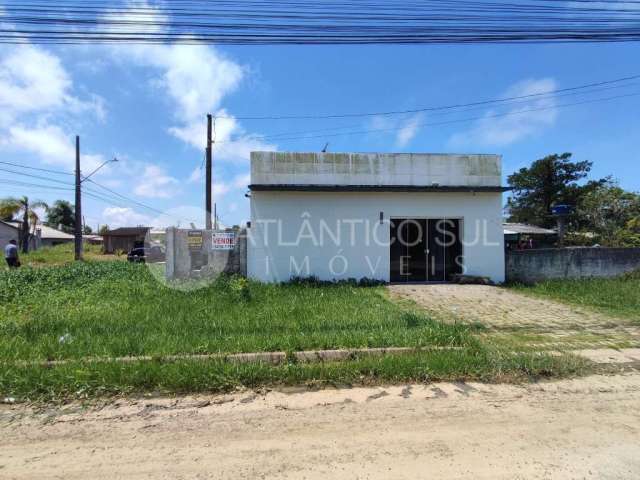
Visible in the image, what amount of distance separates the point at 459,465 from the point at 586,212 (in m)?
Answer: 25.8

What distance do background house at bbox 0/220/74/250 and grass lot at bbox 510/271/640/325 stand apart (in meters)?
40.8

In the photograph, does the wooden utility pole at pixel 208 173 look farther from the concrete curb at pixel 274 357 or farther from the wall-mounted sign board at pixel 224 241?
the concrete curb at pixel 274 357

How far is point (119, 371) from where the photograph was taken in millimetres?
4215

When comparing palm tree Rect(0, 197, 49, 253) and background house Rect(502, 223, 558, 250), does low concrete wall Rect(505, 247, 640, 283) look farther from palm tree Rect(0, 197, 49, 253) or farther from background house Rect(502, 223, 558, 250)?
palm tree Rect(0, 197, 49, 253)

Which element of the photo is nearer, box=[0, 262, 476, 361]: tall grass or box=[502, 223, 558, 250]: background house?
box=[0, 262, 476, 361]: tall grass

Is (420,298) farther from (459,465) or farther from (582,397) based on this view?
(459,465)

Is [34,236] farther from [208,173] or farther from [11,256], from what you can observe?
[208,173]

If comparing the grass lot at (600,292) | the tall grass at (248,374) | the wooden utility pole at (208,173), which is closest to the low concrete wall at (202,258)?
the wooden utility pole at (208,173)

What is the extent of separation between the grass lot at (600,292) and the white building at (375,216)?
1.73 metres

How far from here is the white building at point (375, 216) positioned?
11500mm

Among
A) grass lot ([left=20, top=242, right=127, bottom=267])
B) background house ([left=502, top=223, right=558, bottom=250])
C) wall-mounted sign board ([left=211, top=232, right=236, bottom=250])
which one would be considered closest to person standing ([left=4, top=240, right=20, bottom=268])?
grass lot ([left=20, top=242, right=127, bottom=267])

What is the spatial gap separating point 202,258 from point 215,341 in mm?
6721

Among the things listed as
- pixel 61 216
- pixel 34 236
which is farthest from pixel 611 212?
pixel 61 216

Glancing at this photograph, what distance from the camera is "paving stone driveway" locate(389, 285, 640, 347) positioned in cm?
629
